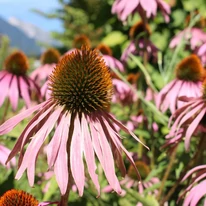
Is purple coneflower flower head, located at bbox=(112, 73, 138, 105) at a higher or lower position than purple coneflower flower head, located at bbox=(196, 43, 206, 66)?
lower

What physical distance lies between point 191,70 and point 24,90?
428mm

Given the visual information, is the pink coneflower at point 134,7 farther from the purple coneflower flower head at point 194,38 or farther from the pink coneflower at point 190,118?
the pink coneflower at point 190,118

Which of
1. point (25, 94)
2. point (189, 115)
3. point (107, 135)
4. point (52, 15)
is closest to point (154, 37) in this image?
point (25, 94)

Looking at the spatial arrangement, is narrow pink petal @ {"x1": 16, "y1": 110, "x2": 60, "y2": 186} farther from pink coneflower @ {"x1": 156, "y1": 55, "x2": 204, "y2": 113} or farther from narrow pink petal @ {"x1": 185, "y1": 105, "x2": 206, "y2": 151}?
pink coneflower @ {"x1": 156, "y1": 55, "x2": 204, "y2": 113}

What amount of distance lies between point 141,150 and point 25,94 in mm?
339

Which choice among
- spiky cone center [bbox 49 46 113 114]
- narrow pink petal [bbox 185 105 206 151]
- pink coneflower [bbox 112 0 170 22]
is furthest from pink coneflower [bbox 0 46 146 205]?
pink coneflower [bbox 112 0 170 22]

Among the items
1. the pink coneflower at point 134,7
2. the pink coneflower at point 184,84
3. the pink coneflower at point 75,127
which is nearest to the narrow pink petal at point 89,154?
the pink coneflower at point 75,127

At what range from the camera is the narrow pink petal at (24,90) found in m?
1.22

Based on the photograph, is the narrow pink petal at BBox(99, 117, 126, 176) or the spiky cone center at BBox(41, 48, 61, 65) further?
the spiky cone center at BBox(41, 48, 61, 65)

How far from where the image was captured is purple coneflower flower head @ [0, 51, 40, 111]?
4.01 feet

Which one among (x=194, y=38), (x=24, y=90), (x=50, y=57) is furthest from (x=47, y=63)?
(x=194, y=38)

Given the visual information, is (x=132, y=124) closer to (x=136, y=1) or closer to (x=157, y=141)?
(x=157, y=141)

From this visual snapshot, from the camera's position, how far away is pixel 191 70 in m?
1.22

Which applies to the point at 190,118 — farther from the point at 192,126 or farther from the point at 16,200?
the point at 16,200
